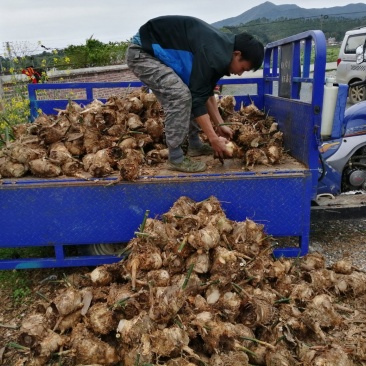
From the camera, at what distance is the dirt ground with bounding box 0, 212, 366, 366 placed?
134 inches

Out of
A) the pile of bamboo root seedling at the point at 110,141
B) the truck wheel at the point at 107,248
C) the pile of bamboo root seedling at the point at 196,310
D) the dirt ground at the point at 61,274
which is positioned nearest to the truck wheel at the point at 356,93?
the dirt ground at the point at 61,274

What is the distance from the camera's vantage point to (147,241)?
130 inches

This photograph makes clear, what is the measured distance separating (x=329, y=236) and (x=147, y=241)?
2.75 metres

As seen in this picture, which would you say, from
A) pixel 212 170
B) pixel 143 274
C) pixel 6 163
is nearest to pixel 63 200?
pixel 6 163

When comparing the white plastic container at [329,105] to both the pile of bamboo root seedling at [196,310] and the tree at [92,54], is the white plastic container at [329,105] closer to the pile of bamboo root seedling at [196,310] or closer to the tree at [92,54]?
the pile of bamboo root seedling at [196,310]

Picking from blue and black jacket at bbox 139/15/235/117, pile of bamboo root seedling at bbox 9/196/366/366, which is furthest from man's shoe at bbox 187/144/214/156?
pile of bamboo root seedling at bbox 9/196/366/366

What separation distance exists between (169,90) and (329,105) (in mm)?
1588

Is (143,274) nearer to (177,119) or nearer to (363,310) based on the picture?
(177,119)

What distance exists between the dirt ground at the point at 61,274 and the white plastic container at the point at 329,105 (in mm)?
1199

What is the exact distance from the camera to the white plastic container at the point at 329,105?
4.04 m

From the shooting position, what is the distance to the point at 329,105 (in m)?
4.07

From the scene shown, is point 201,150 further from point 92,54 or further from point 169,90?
point 92,54

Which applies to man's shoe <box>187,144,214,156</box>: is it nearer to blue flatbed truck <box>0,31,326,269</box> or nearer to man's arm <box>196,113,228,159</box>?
man's arm <box>196,113,228,159</box>

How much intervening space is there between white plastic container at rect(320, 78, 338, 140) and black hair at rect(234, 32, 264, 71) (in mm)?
816
